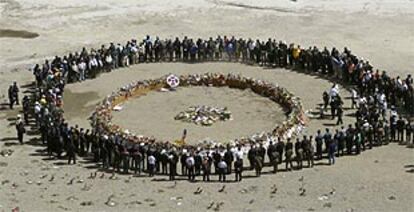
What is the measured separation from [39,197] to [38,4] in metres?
34.0

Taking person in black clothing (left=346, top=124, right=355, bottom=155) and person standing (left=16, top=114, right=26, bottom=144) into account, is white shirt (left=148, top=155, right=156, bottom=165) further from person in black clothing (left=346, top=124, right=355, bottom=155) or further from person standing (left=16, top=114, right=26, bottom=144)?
person in black clothing (left=346, top=124, right=355, bottom=155)

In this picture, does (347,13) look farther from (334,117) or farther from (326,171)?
(326,171)

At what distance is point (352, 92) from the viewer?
44250 millimetres

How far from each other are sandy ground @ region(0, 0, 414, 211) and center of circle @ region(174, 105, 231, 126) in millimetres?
2970

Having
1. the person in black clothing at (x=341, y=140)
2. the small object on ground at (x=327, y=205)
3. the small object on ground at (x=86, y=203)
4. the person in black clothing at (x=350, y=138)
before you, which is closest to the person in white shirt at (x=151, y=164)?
the small object on ground at (x=86, y=203)

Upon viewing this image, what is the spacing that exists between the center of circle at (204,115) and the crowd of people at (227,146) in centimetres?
447

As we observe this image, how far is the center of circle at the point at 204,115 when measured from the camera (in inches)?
1608

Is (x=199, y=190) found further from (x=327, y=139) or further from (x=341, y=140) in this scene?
(x=341, y=140)

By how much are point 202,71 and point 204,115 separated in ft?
26.0

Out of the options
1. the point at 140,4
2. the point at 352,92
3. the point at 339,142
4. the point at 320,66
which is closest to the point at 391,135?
the point at 339,142

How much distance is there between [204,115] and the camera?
4141 cm

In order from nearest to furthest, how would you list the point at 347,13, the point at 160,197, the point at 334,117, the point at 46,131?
the point at 160,197 → the point at 46,131 → the point at 334,117 → the point at 347,13

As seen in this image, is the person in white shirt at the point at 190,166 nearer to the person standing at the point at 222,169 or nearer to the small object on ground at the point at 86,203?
the person standing at the point at 222,169

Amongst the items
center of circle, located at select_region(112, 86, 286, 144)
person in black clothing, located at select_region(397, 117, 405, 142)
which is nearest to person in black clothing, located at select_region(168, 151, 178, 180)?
center of circle, located at select_region(112, 86, 286, 144)
